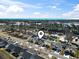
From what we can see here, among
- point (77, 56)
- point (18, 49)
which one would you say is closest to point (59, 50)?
point (77, 56)

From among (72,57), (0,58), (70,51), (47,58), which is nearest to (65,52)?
(70,51)

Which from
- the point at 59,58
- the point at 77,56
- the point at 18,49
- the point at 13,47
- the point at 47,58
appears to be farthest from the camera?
the point at 13,47

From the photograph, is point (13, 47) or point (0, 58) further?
point (13, 47)

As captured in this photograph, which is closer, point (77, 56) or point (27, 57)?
point (27, 57)

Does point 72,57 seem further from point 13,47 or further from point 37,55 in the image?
point 13,47

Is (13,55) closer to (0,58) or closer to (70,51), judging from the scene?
(0,58)

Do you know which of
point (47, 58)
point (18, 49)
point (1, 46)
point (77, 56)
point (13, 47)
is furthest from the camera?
point (1, 46)

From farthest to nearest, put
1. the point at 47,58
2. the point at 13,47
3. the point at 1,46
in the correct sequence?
the point at 1,46 < the point at 13,47 < the point at 47,58

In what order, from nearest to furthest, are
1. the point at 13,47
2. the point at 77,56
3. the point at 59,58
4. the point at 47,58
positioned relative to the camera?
the point at 47,58
the point at 59,58
the point at 77,56
the point at 13,47

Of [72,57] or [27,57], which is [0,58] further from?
[72,57]
